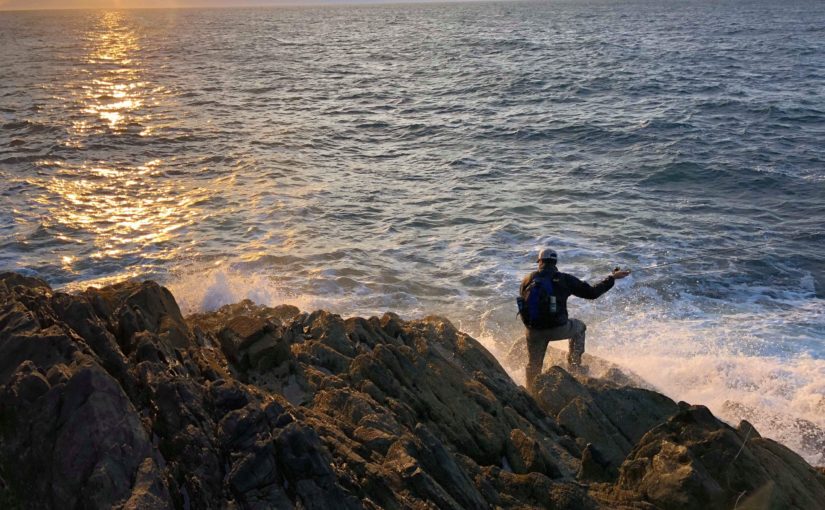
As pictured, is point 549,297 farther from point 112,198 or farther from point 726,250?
point 112,198

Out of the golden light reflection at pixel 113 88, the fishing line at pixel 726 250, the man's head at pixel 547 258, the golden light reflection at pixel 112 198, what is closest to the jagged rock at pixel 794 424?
the man's head at pixel 547 258

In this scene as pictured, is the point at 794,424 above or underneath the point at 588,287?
underneath

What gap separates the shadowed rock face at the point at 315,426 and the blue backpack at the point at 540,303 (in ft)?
3.66

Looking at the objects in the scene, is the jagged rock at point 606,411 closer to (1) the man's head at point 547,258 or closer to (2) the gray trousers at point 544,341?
(2) the gray trousers at point 544,341

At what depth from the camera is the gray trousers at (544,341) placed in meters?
10.2

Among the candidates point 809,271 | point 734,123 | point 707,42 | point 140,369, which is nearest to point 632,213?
point 809,271

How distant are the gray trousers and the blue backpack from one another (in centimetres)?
16

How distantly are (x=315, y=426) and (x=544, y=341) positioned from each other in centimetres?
497

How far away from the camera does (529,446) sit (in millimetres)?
6961

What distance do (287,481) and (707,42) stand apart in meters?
56.4

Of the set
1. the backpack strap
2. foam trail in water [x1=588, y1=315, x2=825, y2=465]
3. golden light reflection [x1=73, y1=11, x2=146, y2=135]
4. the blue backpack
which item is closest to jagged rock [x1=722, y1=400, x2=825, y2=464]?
foam trail in water [x1=588, y1=315, x2=825, y2=465]

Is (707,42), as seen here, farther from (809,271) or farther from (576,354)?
(576,354)

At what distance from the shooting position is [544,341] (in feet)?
33.7

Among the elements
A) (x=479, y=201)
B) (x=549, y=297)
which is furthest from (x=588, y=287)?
(x=479, y=201)
